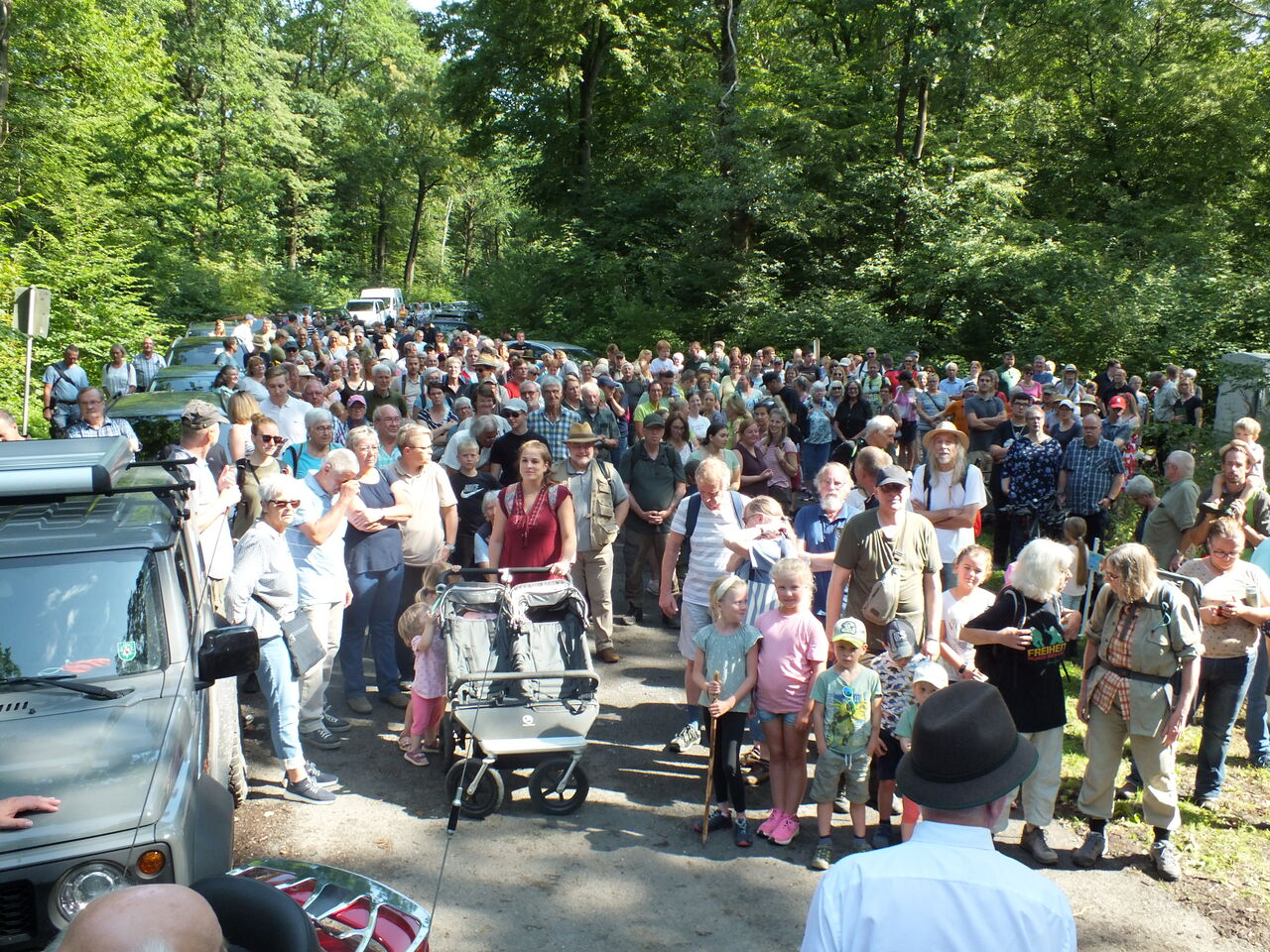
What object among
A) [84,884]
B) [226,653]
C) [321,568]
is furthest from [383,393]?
[84,884]

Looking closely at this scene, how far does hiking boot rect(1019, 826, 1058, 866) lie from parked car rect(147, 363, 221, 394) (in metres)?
12.9

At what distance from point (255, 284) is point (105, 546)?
137ft

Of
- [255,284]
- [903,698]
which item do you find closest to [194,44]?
[255,284]

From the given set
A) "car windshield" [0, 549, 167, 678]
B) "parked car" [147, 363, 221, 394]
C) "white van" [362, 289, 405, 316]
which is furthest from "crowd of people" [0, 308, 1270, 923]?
"white van" [362, 289, 405, 316]

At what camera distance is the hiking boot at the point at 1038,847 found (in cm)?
599

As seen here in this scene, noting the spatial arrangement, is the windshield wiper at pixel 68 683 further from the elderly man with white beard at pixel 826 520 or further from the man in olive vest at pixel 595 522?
the man in olive vest at pixel 595 522

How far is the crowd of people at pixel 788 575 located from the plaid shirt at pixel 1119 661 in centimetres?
1

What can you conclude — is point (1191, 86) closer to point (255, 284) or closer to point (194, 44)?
point (255, 284)

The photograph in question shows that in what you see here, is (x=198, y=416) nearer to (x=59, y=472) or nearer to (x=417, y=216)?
(x=59, y=472)

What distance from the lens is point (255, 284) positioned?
4372 cm

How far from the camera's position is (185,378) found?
1619cm

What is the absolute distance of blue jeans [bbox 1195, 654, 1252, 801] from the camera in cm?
652

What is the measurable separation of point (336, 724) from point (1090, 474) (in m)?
7.15

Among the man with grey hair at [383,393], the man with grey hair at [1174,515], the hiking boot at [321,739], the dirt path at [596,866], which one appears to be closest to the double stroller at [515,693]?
the dirt path at [596,866]
